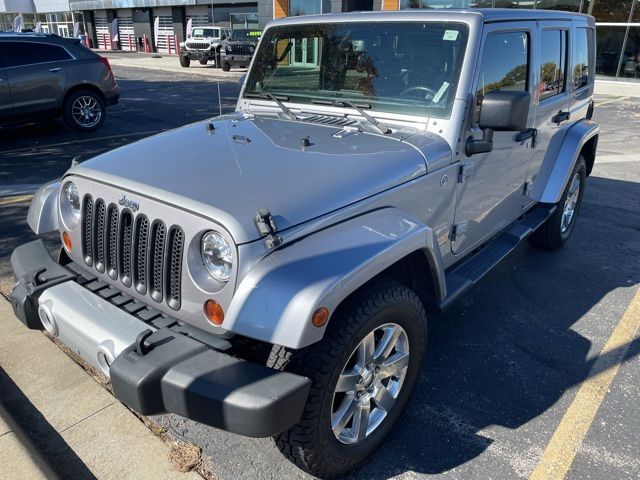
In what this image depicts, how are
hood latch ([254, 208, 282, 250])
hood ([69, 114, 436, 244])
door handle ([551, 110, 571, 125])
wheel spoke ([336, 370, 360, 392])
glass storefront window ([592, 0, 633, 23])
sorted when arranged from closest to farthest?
hood latch ([254, 208, 282, 250]), hood ([69, 114, 436, 244]), wheel spoke ([336, 370, 360, 392]), door handle ([551, 110, 571, 125]), glass storefront window ([592, 0, 633, 23])

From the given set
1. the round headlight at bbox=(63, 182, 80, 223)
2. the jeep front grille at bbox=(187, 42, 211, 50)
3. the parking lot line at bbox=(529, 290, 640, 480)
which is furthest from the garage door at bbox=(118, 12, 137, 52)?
the parking lot line at bbox=(529, 290, 640, 480)

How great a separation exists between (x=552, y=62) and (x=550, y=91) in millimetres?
222

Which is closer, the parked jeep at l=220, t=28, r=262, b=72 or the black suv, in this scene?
the black suv

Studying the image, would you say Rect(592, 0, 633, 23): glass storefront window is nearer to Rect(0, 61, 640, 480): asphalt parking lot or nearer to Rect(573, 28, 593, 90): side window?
Rect(0, 61, 640, 480): asphalt parking lot

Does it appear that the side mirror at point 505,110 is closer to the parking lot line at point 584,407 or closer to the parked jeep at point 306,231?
the parked jeep at point 306,231

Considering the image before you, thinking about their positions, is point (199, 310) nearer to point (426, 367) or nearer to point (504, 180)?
point (426, 367)

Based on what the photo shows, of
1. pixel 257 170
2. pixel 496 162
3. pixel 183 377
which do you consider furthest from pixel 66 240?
pixel 496 162

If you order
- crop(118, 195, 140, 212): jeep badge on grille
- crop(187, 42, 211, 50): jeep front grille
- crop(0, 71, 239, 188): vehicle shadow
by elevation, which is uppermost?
crop(187, 42, 211, 50): jeep front grille

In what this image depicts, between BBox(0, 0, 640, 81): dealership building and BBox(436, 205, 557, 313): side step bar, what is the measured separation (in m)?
1.98

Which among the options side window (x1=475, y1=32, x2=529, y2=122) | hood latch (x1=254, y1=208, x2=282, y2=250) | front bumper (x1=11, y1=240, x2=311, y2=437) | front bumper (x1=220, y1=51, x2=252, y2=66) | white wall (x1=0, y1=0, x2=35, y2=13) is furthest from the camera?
white wall (x1=0, y1=0, x2=35, y2=13)

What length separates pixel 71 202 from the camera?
276cm

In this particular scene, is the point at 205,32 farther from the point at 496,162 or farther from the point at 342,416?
the point at 342,416

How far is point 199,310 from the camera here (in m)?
2.11

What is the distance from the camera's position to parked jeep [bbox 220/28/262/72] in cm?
2155
